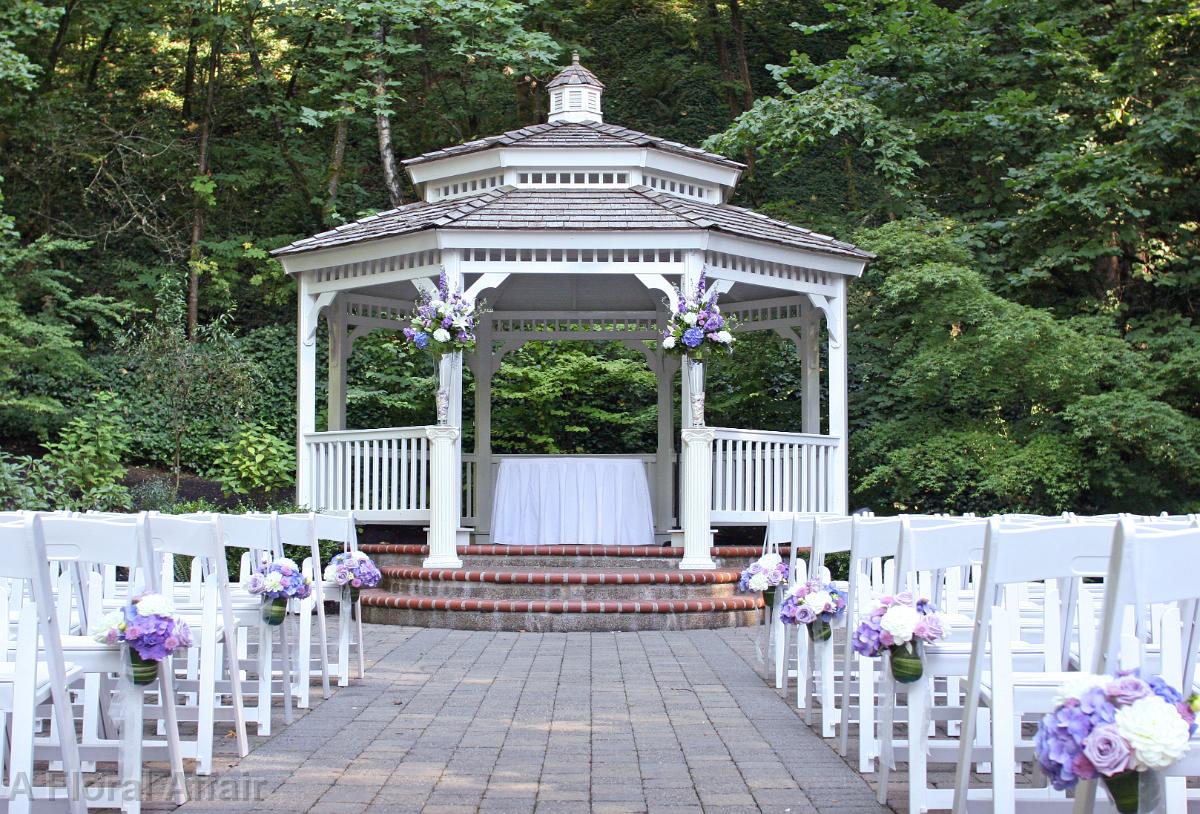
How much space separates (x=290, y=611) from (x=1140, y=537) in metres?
4.77

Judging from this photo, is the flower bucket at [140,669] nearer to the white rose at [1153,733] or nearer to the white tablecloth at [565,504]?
the white rose at [1153,733]

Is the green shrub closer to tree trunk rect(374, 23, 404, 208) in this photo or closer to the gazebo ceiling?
the gazebo ceiling

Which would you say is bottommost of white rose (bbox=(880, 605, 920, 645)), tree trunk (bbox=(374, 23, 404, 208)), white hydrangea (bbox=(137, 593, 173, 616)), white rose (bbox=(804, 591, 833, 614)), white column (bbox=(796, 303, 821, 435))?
white rose (bbox=(804, 591, 833, 614))

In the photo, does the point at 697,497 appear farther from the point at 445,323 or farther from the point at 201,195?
the point at 201,195

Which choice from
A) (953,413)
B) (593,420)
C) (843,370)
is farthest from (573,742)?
(593,420)

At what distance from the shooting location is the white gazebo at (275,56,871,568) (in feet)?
40.5

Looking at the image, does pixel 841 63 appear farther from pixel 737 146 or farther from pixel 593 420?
pixel 593 420

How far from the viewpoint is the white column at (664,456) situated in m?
15.5

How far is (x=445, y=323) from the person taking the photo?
39.2 feet

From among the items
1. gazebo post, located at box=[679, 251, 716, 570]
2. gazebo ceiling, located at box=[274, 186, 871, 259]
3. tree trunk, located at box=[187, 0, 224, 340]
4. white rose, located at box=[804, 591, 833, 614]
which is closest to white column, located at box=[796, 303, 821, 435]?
gazebo ceiling, located at box=[274, 186, 871, 259]

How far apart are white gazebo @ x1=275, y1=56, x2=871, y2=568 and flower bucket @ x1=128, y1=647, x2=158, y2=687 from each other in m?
7.60

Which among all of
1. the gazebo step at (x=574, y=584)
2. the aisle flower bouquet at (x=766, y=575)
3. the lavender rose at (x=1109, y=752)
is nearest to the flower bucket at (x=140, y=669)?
the lavender rose at (x=1109, y=752)

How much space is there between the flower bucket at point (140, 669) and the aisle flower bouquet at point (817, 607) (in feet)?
10.1

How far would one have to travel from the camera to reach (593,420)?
20047mm
